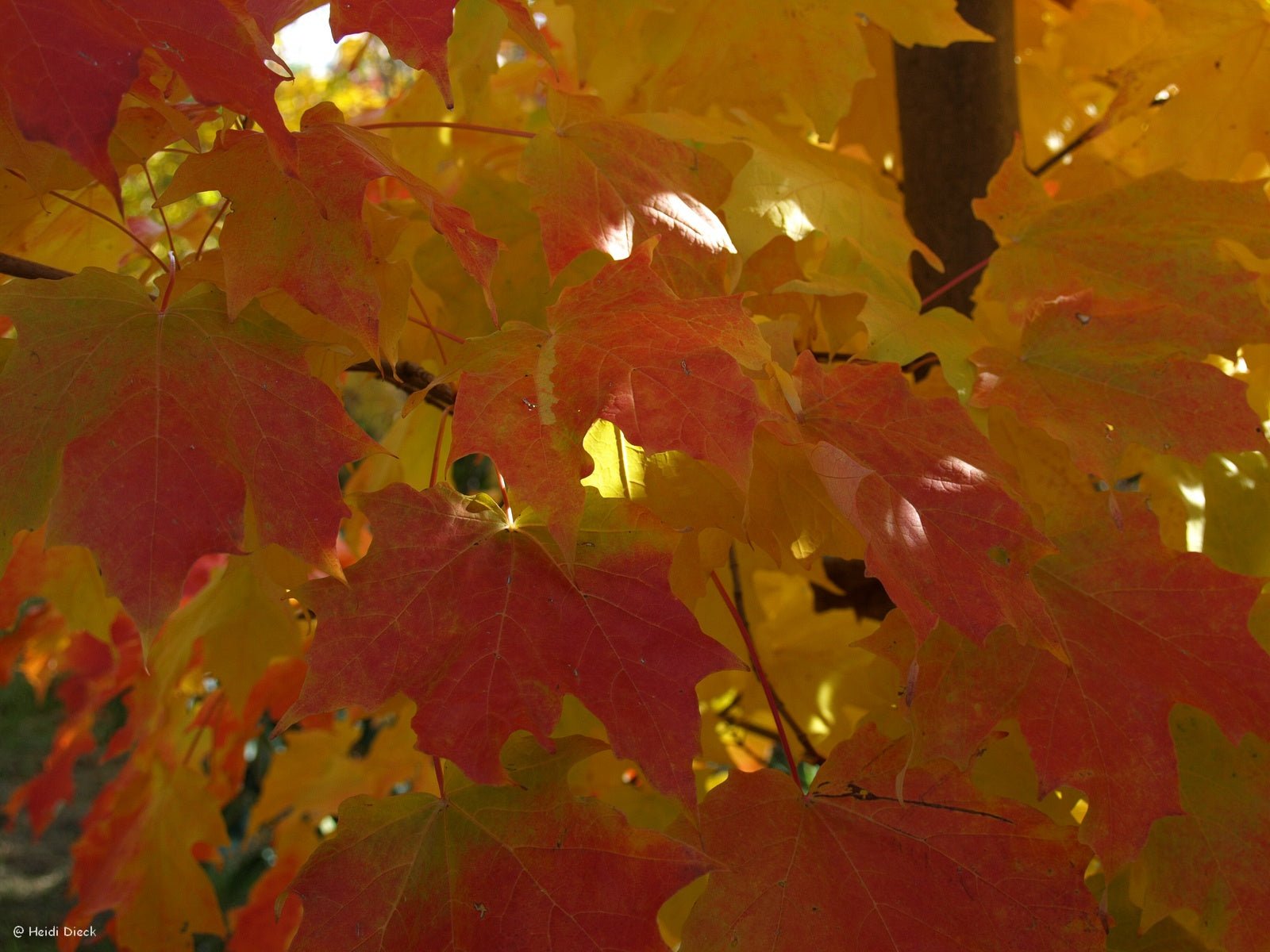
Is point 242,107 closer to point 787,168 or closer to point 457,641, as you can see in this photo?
point 457,641

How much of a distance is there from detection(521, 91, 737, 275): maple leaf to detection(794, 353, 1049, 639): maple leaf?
0.16 meters

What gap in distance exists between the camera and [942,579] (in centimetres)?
55

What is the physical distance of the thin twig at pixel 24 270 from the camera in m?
0.65

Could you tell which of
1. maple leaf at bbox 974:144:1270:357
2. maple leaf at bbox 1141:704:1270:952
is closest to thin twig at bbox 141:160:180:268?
maple leaf at bbox 974:144:1270:357

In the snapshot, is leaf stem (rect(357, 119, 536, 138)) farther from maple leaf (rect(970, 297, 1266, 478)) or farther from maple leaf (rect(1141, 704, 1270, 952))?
maple leaf (rect(1141, 704, 1270, 952))

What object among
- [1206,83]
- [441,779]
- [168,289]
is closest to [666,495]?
[441,779]

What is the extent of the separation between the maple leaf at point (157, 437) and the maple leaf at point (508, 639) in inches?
1.8

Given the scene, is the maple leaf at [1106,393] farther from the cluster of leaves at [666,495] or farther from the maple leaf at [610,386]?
the maple leaf at [610,386]

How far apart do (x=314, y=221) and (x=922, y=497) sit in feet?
1.27

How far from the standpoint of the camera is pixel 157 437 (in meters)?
0.55

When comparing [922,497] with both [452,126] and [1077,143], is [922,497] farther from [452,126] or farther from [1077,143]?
[1077,143]

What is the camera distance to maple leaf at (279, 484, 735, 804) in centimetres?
54

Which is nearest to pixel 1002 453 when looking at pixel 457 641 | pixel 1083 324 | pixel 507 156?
pixel 1083 324

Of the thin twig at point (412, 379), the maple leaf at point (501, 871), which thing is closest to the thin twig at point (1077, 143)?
the thin twig at point (412, 379)
